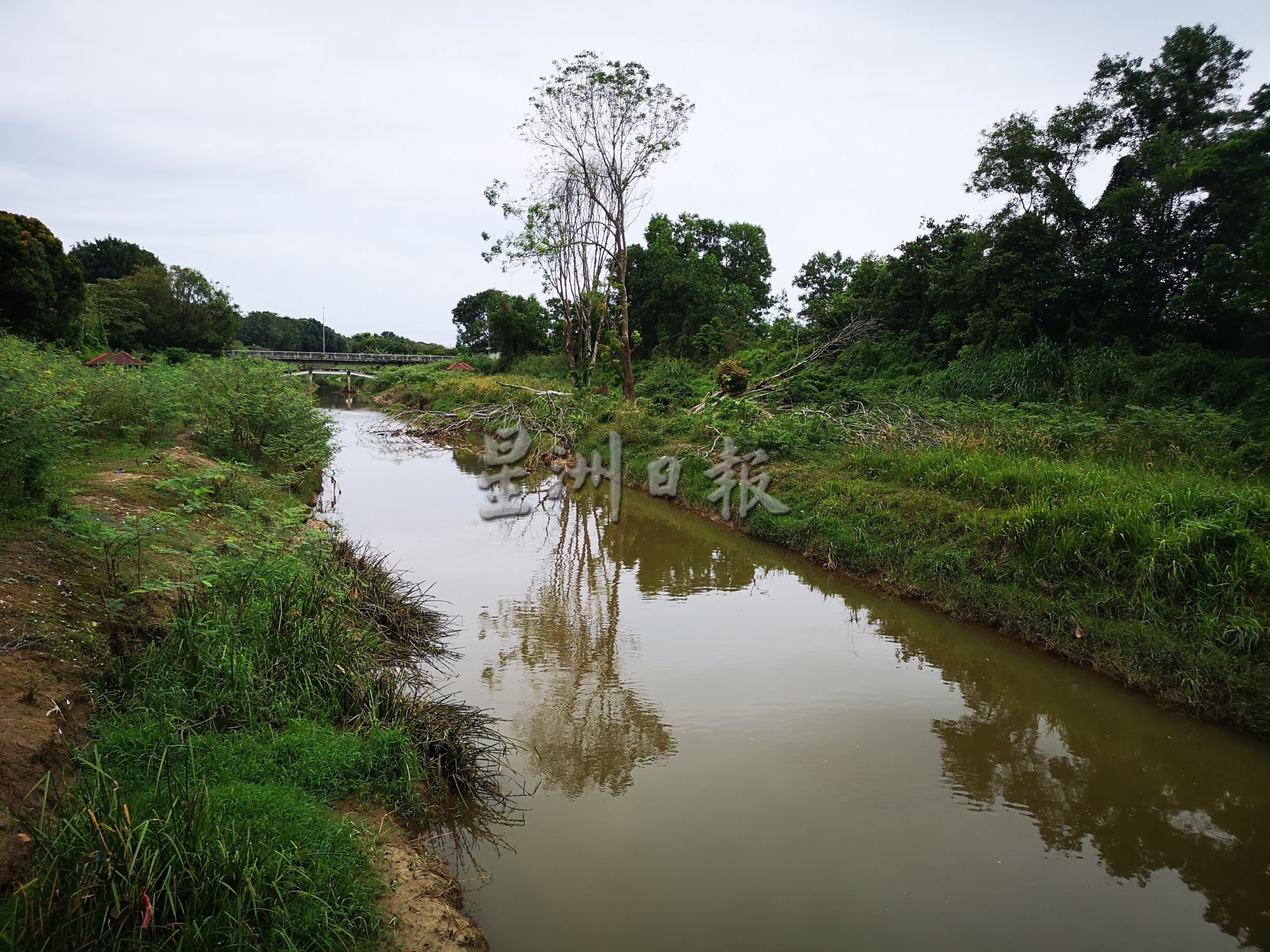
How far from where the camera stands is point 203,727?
384cm

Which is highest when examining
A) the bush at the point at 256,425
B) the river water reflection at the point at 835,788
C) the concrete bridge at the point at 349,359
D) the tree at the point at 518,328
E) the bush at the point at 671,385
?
the tree at the point at 518,328

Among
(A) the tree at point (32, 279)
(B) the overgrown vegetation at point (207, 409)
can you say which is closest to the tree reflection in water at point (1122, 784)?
(B) the overgrown vegetation at point (207, 409)

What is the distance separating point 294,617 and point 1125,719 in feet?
20.4

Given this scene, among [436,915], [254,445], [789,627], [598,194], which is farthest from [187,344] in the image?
[436,915]

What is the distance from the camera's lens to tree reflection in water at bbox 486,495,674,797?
4.82m

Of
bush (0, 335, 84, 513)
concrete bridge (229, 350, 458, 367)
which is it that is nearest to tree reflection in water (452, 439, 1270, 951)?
bush (0, 335, 84, 513)

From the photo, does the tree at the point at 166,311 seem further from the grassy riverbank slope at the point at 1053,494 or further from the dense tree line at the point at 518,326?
the grassy riverbank slope at the point at 1053,494

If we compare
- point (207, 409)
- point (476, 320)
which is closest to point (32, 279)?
point (207, 409)

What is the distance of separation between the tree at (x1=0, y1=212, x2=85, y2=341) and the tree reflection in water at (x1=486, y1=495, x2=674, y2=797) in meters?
14.4

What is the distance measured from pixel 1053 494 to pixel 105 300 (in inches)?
1268

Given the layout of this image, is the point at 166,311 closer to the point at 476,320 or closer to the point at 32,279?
the point at 32,279

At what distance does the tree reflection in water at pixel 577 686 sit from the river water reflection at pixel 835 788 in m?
0.03

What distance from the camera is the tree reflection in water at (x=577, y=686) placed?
15.8ft

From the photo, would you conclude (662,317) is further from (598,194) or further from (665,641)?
(665,641)
